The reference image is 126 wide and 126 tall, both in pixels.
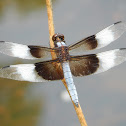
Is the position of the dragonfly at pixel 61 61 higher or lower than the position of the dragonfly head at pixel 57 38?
lower

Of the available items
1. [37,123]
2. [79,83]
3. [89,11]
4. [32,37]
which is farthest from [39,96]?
[89,11]

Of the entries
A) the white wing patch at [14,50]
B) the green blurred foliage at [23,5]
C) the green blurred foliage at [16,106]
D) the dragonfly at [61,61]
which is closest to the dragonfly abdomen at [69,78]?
the dragonfly at [61,61]

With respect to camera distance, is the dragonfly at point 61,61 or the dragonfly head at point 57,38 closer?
the dragonfly at point 61,61

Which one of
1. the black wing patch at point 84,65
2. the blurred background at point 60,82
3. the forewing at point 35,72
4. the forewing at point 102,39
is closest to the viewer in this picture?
the forewing at point 35,72

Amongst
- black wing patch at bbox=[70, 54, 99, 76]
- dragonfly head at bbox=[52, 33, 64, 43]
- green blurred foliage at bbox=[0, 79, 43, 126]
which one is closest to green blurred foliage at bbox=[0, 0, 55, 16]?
green blurred foliage at bbox=[0, 79, 43, 126]

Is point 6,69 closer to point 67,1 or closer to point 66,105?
point 66,105

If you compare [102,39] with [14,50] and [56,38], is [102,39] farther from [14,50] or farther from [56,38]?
[14,50]

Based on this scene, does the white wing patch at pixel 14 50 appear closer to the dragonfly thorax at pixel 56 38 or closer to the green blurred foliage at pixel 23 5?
the dragonfly thorax at pixel 56 38
